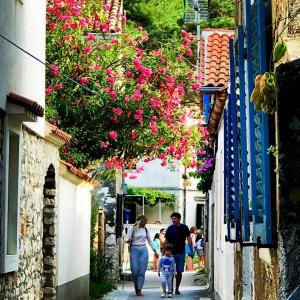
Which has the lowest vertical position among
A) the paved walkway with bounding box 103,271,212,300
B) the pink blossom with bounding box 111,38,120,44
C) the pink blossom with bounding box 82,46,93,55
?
the paved walkway with bounding box 103,271,212,300

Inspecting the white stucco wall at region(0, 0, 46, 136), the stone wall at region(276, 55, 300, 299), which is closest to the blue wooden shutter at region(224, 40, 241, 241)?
the white stucco wall at region(0, 0, 46, 136)

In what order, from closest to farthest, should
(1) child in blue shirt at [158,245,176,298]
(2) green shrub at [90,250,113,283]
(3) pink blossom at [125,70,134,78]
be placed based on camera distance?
(3) pink blossom at [125,70,134,78]
(1) child in blue shirt at [158,245,176,298]
(2) green shrub at [90,250,113,283]

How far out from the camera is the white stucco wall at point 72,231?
1539cm

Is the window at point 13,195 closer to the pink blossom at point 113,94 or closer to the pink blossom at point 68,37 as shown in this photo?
the pink blossom at point 113,94

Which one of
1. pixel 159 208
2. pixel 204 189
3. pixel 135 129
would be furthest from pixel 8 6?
pixel 159 208

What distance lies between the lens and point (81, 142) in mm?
19625

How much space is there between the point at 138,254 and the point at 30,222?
8504mm

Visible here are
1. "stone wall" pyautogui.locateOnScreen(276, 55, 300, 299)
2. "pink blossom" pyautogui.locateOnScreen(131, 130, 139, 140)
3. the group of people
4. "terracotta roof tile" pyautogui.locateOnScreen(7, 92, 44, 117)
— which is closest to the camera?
"stone wall" pyautogui.locateOnScreen(276, 55, 300, 299)

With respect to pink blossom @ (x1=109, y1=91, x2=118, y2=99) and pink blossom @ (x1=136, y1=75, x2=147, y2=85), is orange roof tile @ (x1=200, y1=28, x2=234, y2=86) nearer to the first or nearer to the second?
pink blossom @ (x1=136, y1=75, x2=147, y2=85)

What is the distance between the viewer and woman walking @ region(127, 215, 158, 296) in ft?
68.2

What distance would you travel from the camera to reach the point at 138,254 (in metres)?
20.9

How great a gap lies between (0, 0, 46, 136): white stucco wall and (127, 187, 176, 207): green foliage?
1382 inches

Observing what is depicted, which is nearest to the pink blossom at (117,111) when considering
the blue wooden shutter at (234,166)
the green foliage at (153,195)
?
the blue wooden shutter at (234,166)

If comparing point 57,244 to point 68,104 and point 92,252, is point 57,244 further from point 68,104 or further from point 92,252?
point 92,252
